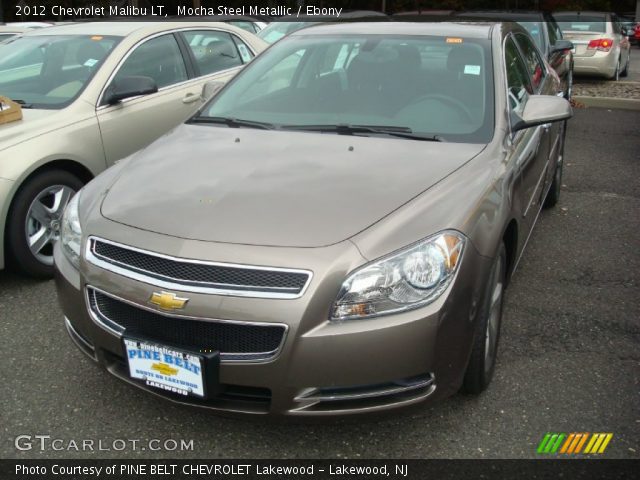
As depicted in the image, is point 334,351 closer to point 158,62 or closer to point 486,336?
point 486,336

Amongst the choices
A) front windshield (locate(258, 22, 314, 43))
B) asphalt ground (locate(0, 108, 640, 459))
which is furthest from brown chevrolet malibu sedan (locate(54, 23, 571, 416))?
front windshield (locate(258, 22, 314, 43))

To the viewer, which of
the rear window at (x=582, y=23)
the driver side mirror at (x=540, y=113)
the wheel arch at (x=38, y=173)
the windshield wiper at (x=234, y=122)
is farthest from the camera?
the rear window at (x=582, y=23)

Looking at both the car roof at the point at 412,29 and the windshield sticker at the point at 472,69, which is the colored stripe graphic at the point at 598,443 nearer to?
the windshield sticker at the point at 472,69

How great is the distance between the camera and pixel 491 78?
340 cm

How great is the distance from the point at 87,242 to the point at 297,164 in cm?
94

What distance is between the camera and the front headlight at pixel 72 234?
2.69 m

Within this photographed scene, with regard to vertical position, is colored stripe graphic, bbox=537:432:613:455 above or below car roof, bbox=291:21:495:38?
below

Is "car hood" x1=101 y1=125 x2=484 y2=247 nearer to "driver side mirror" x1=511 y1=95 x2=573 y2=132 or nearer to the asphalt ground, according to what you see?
"driver side mirror" x1=511 y1=95 x2=573 y2=132

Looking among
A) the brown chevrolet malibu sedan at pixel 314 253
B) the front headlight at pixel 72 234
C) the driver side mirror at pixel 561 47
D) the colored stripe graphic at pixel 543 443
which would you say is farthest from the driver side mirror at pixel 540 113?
the driver side mirror at pixel 561 47

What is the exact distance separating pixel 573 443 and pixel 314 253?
1.30 meters

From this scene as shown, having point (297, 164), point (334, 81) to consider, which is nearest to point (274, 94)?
point (334, 81)

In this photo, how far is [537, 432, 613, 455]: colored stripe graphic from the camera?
255cm

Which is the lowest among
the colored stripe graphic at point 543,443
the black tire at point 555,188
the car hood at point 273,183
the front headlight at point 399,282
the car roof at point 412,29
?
the colored stripe graphic at point 543,443

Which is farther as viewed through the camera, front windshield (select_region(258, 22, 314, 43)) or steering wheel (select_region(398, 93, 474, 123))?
front windshield (select_region(258, 22, 314, 43))
